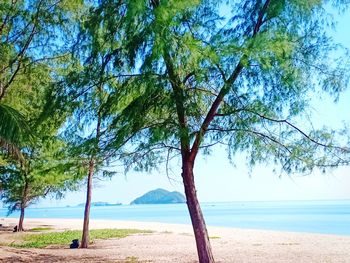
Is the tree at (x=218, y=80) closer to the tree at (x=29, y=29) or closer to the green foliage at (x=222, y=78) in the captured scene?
the green foliage at (x=222, y=78)

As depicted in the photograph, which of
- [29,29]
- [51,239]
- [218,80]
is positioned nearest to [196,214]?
[218,80]

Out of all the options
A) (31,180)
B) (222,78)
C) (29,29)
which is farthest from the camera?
(31,180)

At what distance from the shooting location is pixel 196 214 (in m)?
8.48

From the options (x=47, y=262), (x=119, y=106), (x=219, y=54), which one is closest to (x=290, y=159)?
(x=219, y=54)

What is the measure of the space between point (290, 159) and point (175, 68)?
3013 millimetres

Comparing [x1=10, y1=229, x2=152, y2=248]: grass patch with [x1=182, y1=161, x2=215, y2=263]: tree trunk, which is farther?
[x1=10, y1=229, x2=152, y2=248]: grass patch

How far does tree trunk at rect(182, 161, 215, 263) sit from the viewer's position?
27.8ft

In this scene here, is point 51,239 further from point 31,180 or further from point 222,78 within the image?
point 222,78

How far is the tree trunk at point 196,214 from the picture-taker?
8.48 meters

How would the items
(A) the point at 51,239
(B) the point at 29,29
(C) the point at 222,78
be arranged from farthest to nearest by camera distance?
(A) the point at 51,239, (B) the point at 29,29, (C) the point at 222,78

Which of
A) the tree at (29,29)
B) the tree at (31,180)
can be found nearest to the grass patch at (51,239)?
the tree at (31,180)

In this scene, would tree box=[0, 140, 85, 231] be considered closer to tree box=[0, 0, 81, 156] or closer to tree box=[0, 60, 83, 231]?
tree box=[0, 60, 83, 231]

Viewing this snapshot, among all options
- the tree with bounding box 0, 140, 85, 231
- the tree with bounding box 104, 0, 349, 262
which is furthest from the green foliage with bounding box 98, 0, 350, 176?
the tree with bounding box 0, 140, 85, 231

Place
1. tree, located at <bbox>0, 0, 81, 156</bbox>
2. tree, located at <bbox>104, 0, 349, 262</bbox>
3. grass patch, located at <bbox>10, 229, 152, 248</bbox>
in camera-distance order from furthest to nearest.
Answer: grass patch, located at <bbox>10, 229, 152, 248</bbox>
tree, located at <bbox>0, 0, 81, 156</bbox>
tree, located at <bbox>104, 0, 349, 262</bbox>
